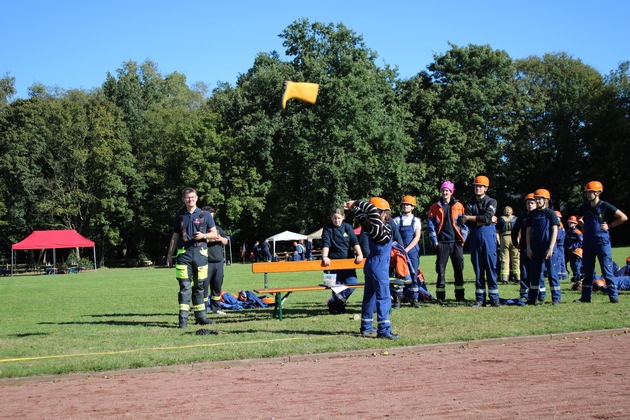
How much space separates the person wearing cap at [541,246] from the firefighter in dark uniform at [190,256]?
6.16 metres

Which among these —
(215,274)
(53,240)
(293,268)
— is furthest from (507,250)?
(53,240)

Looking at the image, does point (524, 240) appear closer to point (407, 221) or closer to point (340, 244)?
point (407, 221)

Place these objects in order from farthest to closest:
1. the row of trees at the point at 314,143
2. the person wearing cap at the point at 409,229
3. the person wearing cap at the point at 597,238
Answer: the row of trees at the point at 314,143
the person wearing cap at the point at 409,229
the person wearing cap at the point at 597,238

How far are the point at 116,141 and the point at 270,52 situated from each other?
17.7 metres

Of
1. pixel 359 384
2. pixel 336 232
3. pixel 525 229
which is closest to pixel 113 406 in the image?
pixel 359 384

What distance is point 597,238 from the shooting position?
1328 cm

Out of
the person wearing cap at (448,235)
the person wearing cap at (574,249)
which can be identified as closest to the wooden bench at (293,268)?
the person wearing cap at (448,235)

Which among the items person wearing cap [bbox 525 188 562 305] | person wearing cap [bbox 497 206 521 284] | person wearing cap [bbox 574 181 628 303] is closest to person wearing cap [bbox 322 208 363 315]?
person wearing cap [bbox 525 188 562 305]

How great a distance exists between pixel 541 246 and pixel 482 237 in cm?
124

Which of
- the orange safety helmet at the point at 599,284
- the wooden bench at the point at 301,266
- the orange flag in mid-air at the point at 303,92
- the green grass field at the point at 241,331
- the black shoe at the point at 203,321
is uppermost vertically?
the orange flag in mid-air at the point at 303,92

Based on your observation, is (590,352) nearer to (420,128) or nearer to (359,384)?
(359,384)

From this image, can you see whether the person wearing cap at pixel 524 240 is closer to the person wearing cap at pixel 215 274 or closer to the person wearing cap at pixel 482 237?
the person wearing cap at pixel 482 237

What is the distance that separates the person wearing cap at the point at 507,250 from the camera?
1939 cm

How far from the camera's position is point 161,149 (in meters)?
67.6
